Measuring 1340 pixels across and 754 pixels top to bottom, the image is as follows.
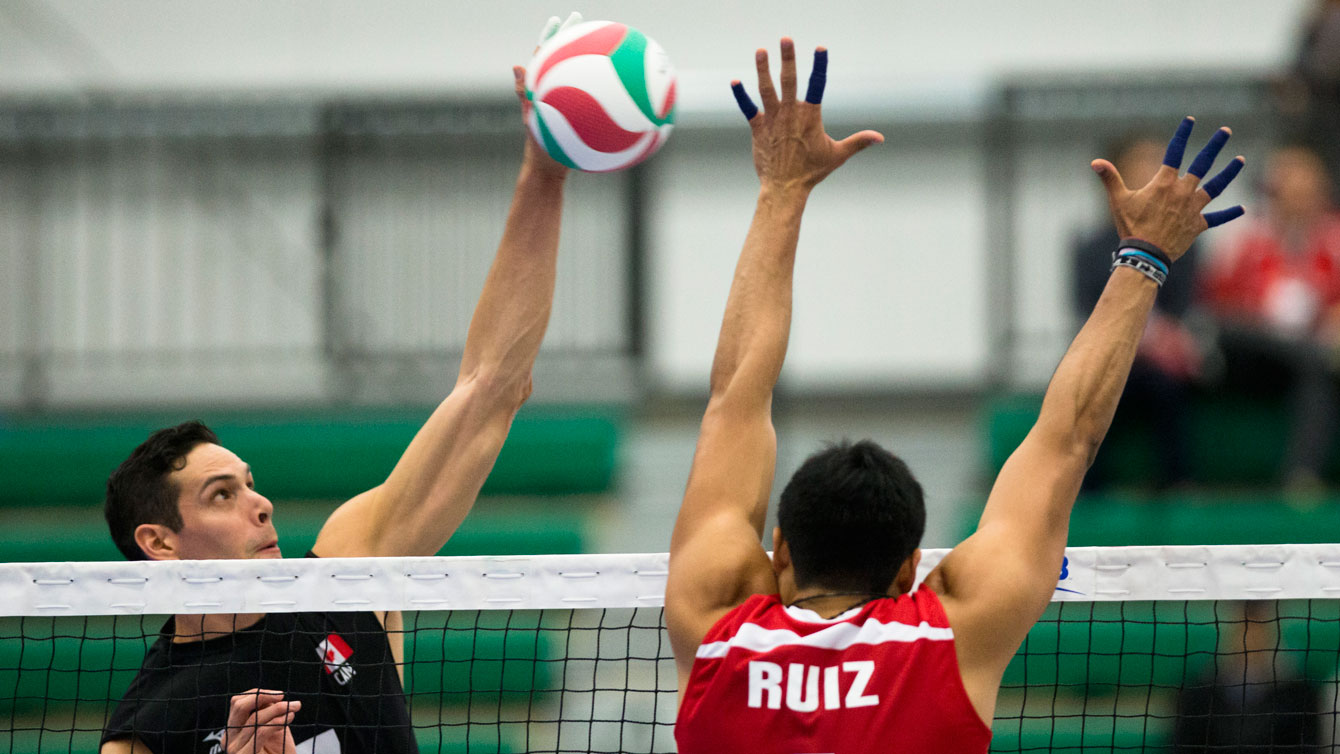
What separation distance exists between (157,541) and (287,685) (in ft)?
1.82

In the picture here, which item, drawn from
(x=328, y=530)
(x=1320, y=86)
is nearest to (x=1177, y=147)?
(x=328, y=530)

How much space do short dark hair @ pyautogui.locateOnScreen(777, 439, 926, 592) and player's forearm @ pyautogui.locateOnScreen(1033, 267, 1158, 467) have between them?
376mm

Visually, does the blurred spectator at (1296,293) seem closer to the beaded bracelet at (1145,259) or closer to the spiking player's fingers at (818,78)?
the beaded bracelet at (1145,259)

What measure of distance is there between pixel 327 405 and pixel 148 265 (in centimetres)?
210

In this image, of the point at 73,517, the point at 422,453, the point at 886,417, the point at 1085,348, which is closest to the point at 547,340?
the point at 886,417

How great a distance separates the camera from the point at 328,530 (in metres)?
4.05

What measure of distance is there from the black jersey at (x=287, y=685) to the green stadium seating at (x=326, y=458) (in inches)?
274

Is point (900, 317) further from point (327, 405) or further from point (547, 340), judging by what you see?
point (327, 405)

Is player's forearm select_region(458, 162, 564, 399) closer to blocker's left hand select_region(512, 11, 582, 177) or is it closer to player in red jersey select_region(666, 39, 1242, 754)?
blocker's left hand select_region(512, 11, 582, 177)

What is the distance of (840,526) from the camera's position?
110 inches

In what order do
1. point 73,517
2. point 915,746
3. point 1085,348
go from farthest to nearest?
1. point 73,517
2. point 1085,348
3. point 915,746

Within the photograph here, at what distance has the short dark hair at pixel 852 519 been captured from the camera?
2785 mm

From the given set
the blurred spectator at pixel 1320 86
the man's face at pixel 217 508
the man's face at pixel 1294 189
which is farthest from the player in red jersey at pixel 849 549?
the blurred spectator at pixel 1320 86

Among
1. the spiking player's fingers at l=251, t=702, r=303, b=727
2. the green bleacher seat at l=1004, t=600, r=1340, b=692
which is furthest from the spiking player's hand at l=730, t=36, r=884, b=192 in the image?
the green bleacher seat at l=1004, t=600, r=1340, b=692
